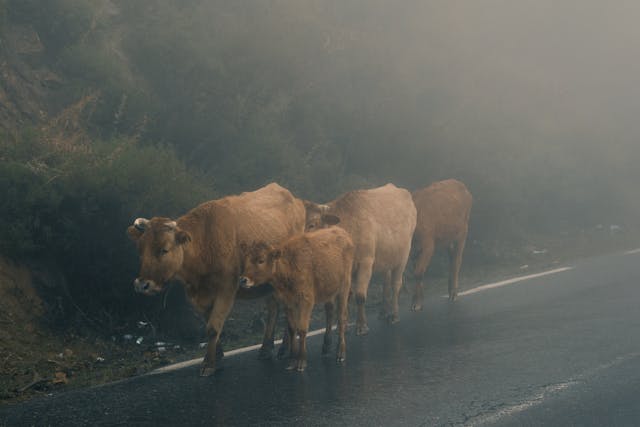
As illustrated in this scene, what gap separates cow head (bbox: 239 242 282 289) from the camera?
760 centimetres

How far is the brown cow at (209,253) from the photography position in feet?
24.7

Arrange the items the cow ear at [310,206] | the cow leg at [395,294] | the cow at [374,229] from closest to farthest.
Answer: the cow at [374,229] < the cow ear at [310,206] < the cow leg at [395,294]

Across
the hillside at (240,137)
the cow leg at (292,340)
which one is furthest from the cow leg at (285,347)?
the hillside at (240,137)

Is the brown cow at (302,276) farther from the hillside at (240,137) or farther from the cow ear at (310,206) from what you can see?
the hillside at (240,137)

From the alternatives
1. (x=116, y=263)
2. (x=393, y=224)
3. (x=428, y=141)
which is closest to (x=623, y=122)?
(x=428, y=141)

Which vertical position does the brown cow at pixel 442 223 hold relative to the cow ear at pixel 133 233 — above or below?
below

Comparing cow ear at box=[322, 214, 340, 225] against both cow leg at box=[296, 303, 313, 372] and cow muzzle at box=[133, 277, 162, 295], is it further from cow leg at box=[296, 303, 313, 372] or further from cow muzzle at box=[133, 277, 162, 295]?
cow muzzle at box=[133, 277, 162, 295]

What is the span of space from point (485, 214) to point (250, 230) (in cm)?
1152

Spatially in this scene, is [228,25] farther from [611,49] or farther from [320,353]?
[611,49]

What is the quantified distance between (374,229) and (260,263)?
308 centimetres

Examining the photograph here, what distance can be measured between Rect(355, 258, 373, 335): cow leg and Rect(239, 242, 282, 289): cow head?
7.25ft

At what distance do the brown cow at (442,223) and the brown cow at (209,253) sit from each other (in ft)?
13.7

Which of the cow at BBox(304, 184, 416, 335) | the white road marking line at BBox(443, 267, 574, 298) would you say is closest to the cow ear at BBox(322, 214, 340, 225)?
the cow at BBox(304, 184, 416, 335)

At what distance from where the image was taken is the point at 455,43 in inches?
1130
